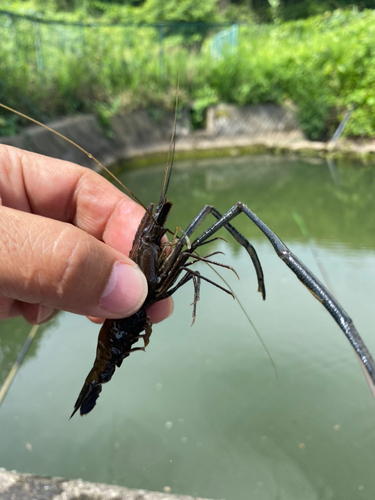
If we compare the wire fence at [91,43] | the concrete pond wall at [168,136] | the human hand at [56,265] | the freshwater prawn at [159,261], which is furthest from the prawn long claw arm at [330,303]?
the wire fence at [91,43]

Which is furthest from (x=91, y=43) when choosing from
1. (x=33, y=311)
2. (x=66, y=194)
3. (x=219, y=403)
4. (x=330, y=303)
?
(x=330, y=303)

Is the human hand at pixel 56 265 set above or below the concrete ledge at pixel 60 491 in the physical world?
above

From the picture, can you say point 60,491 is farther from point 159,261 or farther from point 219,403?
point 219,403

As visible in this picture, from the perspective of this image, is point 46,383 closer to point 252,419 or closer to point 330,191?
point 252,419

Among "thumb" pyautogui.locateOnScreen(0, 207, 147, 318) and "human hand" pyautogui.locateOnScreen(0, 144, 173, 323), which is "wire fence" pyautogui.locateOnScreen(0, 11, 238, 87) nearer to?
"human hand" pyautogui.locateOnScreen(0, 144, 173, 323)

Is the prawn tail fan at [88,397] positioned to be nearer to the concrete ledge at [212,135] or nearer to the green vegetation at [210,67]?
the concrete ledge at [212,135]

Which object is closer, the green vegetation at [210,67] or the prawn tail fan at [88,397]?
the prawn tail fan at [88,397]

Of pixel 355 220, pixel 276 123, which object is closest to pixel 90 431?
pixel 355 220
